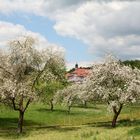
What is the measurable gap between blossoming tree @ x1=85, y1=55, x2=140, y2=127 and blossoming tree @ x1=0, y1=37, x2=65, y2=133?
22.8 feet

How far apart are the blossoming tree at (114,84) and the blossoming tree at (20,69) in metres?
6.96

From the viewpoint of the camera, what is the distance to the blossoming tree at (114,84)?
53938 millimetres

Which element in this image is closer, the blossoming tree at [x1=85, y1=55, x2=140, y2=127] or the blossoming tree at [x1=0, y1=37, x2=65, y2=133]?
the blossoming tree at [x1=0, y1=37, x2=65, y2=133]

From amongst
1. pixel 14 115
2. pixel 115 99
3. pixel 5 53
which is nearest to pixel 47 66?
pixel 5 53

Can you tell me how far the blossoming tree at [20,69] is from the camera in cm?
5159

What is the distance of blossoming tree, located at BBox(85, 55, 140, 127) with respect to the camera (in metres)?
53.9

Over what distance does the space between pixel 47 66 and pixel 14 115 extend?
30.2 m

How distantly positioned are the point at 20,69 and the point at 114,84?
42.5 feet

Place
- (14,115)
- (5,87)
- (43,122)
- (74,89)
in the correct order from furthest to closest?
(14,115) → (43,122) → (74,89) → (5,87)

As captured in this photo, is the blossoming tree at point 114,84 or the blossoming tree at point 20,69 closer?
the blossoming tree at point 20,69

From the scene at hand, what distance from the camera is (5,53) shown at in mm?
53156

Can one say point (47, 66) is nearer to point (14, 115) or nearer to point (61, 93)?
point (61, 93)

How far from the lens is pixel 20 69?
5281cm

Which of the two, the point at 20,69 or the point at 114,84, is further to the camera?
the point at 114,84
